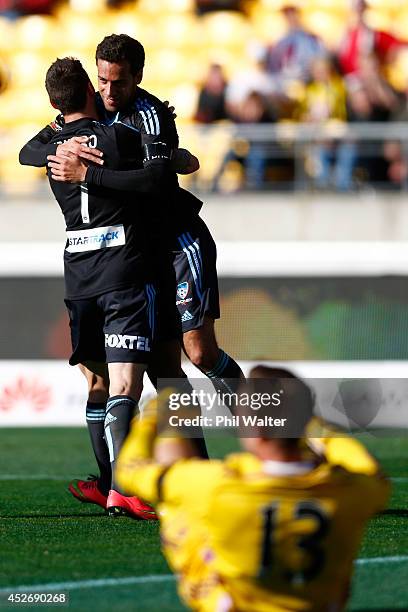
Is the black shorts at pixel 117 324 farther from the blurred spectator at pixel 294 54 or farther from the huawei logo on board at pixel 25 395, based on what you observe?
the blurred spectator at pixel 294 54

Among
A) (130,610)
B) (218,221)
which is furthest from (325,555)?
(218,221)

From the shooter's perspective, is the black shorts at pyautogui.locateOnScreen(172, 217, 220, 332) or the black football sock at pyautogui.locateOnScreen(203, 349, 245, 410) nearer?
the black shorts at pyautogui.locateOnScreen(172, 217, 220, 332)

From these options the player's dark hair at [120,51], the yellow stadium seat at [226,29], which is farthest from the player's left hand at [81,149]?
the yellow stadium seat at [226,29]

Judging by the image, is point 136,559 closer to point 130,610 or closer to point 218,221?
point 130,610

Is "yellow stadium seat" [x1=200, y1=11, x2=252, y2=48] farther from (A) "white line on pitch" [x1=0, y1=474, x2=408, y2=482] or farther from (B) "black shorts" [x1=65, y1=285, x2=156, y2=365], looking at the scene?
(B) "black shorts" [x1=65, y1=285, x2=156, y2=365]

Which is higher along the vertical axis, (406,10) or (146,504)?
(406,10)

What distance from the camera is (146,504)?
668 cm

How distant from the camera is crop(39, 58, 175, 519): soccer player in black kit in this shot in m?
6.48

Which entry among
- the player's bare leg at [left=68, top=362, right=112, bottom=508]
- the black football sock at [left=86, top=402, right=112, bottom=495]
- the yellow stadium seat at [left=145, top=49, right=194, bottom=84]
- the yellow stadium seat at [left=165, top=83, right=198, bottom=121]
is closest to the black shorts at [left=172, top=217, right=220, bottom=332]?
the player's bare leg at [left=68, top=362, right=112, bottom=508]

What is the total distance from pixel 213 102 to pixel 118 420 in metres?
9.67

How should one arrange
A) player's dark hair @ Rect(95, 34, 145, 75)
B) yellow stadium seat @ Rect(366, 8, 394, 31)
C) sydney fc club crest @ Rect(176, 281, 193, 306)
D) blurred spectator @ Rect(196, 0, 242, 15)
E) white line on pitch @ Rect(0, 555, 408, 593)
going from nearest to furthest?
1. white line on pitch @ Rect(0, 555, 408, 593)
2. player's dark hair @ Rect(95, 34, 145, 75)
3. sydney fc club crest @ Rect(176, 281, 193, 306)
4. yellow stadium seat @ Rect(366, 8, 394, 31)
5. blurred spectator @ Rect(196, 0, 242, 15)

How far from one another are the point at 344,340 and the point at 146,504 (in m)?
7.99

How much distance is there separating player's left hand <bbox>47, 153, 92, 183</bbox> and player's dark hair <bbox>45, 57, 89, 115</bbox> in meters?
0.28

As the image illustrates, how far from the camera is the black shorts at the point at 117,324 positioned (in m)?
6.50
